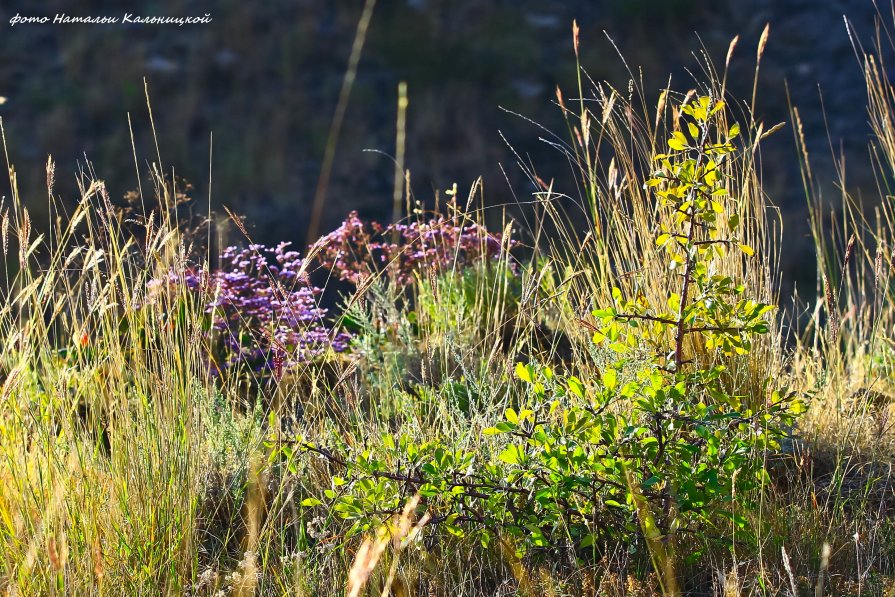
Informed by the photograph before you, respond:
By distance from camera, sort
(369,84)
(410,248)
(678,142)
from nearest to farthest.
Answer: (678,142) < (410,248) < (369,84)

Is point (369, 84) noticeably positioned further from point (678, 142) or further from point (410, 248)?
point (678, 142)

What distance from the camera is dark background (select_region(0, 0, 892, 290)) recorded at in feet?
40.7

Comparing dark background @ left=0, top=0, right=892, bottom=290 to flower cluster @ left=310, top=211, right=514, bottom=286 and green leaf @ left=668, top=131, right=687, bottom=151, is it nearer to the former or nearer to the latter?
flower cluster @ left=310, top=211, right=514, bottom=286

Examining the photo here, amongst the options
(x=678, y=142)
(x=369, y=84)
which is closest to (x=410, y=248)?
(x=678, y=142)

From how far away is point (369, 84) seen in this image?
45.1 ft

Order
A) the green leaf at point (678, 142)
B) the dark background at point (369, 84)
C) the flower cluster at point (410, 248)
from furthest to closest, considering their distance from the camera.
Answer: the dark background at point (369, 84)
the flower cluster at point (410, 248)
the green leaf at point (678, 142)

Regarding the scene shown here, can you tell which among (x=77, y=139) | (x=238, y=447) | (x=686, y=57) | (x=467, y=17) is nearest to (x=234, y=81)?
(x=77, y=139)

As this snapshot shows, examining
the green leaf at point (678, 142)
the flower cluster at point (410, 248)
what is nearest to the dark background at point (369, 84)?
the flower cluster at point (410, 248)

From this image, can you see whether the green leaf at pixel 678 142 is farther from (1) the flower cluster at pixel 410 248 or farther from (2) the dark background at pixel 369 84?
(2) the dark background at pixel 369 84

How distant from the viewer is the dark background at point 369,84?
12.4m

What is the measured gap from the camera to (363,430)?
245 centimetres

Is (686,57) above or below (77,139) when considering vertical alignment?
above

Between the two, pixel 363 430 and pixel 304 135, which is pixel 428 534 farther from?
pixel 304 135

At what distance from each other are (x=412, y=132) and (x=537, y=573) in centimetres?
1165
